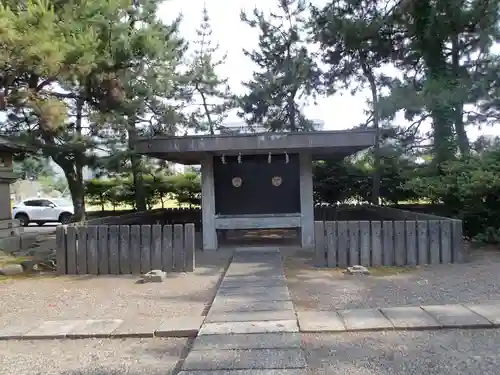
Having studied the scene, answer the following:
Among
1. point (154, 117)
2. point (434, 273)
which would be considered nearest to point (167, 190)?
point (154, 117)

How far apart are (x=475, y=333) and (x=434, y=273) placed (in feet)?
9.86

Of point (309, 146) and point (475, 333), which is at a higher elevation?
point (309, 146)

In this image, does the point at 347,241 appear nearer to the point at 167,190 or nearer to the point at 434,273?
the point at 434,273

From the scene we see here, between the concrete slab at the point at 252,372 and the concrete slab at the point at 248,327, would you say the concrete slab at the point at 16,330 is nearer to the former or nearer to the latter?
the concrete slab at the point at 248,327

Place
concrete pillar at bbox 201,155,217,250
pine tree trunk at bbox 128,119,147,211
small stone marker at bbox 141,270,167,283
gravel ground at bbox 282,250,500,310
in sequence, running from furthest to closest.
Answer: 1. pine tree trunk at bbox 128,119,147,211
2. concrete pillar at bbox 201,155,217,250
3. small stone marker at bbox 141,270,167,283
4. gravel ground at bbox 282,250,500,310

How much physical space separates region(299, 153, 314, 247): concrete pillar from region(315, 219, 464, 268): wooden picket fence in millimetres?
2849

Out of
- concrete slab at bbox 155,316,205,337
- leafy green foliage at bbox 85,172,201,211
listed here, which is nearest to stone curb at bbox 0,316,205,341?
concrete slab at bbox 155,316,205,337

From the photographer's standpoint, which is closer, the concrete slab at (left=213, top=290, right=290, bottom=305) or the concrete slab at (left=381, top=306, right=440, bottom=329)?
the concrete slab at (left=381, top=306, right=440, bottom=329)

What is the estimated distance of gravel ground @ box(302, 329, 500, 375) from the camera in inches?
144

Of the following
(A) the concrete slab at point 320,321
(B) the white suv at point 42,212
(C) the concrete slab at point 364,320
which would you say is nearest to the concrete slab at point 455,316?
(C) the concrete slab at point 364,320

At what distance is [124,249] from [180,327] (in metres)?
3.78

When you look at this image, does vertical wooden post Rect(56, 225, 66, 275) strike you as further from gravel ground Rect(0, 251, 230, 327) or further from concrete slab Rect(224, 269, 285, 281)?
concrete slab Rect(224, 269, 285, 281)

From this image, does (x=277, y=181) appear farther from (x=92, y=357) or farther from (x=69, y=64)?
(x=92, y=357)

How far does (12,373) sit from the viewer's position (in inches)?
151
